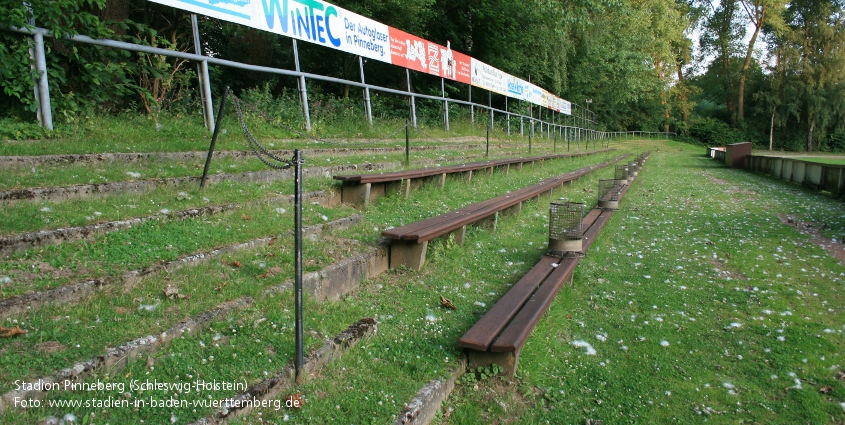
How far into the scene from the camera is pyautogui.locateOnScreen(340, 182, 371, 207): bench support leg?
641cm

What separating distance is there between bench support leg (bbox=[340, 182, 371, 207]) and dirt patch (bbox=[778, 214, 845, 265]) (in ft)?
18.9

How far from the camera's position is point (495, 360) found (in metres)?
3.39

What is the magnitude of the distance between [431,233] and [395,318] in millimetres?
1127

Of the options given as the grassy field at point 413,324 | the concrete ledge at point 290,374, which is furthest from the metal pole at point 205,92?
the concrete ledge at point 290,374

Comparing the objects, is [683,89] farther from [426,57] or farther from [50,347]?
[50,347]

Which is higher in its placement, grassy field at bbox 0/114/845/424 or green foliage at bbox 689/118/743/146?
green foliage at bbox 689/118/743/146

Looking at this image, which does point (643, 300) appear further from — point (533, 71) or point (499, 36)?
point (533, 71)

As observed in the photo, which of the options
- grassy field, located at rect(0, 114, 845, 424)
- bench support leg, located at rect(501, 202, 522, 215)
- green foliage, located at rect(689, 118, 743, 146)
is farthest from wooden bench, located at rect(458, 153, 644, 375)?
green foliage, located at rect(689, 118, 743, 146)

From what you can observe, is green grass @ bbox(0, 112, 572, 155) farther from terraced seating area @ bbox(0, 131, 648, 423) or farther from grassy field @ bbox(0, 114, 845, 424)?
terraced seating area @ bbox(0, 131, 648, 423)

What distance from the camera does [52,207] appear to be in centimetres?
419

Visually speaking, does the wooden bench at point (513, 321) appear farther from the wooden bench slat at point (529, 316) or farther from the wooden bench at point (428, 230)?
the wooden bench at point (428, 230)

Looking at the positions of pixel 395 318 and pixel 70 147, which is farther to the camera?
pixel 70 147

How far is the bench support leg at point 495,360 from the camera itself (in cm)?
334

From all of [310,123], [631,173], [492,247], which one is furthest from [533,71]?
[492,247]
